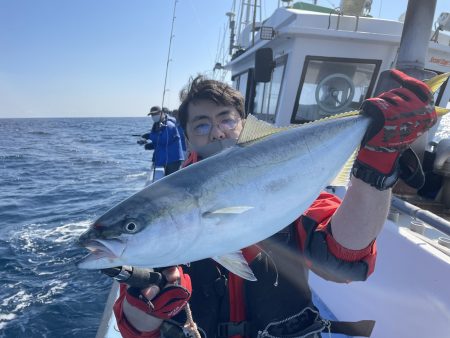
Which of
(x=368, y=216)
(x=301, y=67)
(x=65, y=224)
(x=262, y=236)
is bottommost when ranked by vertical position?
(x=65, y=224)

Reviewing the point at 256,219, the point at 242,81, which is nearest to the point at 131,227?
the point at 256,219

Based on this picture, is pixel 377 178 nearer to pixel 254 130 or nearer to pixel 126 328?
pixel 254 130

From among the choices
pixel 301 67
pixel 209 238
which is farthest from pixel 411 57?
pixel 209 238

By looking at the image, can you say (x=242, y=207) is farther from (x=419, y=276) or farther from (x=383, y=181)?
(x=419, y=276)

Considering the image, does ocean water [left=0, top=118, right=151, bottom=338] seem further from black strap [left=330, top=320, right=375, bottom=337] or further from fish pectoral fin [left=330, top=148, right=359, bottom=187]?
fish pectoral fin [left=330, top=148, right=359, bottom=187]

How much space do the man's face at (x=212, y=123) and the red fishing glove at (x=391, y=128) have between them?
103cm

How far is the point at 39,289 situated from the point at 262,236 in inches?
252

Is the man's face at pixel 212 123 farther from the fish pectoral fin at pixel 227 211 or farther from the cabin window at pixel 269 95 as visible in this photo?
the cabin window at pixel 269 95

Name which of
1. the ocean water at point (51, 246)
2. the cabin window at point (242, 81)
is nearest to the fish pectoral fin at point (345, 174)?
the ocean water at point (51, 246)

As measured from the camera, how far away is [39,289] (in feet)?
21.4

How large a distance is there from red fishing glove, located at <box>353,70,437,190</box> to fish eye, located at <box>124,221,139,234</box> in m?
1.35

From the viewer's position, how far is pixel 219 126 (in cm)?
272

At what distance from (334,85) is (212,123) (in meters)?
5.05

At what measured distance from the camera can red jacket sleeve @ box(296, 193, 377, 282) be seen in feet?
7.10
